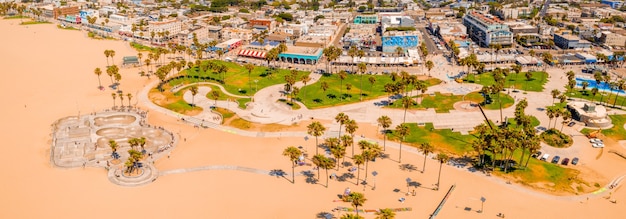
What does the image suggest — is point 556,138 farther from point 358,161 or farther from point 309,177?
point 309,177

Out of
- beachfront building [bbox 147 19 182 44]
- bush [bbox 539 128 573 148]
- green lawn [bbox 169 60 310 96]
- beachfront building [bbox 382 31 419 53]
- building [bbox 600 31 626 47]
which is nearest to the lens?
bush [bbox 539 128 573 148]

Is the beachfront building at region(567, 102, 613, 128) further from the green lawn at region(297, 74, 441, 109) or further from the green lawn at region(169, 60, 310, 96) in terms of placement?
the green lawn at region(169, 60, 310, 96)

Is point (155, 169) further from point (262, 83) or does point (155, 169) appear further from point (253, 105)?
point (262, 83)

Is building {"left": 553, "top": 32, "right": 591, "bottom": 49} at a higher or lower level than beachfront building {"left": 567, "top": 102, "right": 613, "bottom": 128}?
higher

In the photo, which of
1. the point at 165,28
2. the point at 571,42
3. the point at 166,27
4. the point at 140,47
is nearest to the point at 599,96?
the point at 571,42

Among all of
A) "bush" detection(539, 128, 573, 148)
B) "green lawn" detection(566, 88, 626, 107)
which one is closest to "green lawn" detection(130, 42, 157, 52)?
"bush" detection(539, 128, 573, 148)
